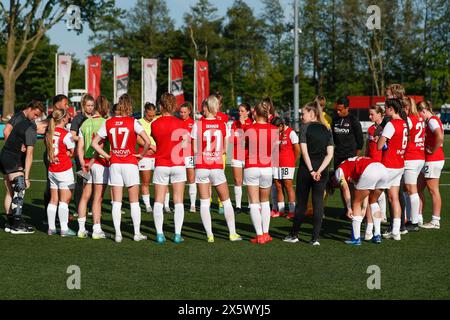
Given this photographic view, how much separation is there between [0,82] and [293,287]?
289 ft

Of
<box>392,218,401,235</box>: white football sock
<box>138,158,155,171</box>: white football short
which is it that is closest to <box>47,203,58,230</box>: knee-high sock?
<box>138,158,155,171</box>: white football short

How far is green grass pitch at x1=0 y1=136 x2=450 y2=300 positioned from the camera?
7449 millimetres

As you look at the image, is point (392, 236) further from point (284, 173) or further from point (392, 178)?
point (284, 173)

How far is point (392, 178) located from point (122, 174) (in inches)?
144

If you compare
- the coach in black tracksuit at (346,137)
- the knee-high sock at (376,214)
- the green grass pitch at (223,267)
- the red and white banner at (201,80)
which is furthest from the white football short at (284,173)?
the red and white banner at (201,80)

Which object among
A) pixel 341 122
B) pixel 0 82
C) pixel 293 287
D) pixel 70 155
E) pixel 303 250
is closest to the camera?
pixel 293 287

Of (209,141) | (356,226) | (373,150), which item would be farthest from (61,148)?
(373,150)

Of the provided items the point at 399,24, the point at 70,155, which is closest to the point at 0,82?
the point at 399,24

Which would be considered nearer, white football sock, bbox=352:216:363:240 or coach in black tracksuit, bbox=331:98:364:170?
white football sock, bbox=352:216:363:240

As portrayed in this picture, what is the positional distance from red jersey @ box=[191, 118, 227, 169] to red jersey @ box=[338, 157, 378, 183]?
1700 mm

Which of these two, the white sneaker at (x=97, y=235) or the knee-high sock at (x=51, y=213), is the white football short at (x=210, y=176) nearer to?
the white sneaker at (x=97, y=235)

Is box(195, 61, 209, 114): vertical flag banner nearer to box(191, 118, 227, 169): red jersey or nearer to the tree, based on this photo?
the tree
